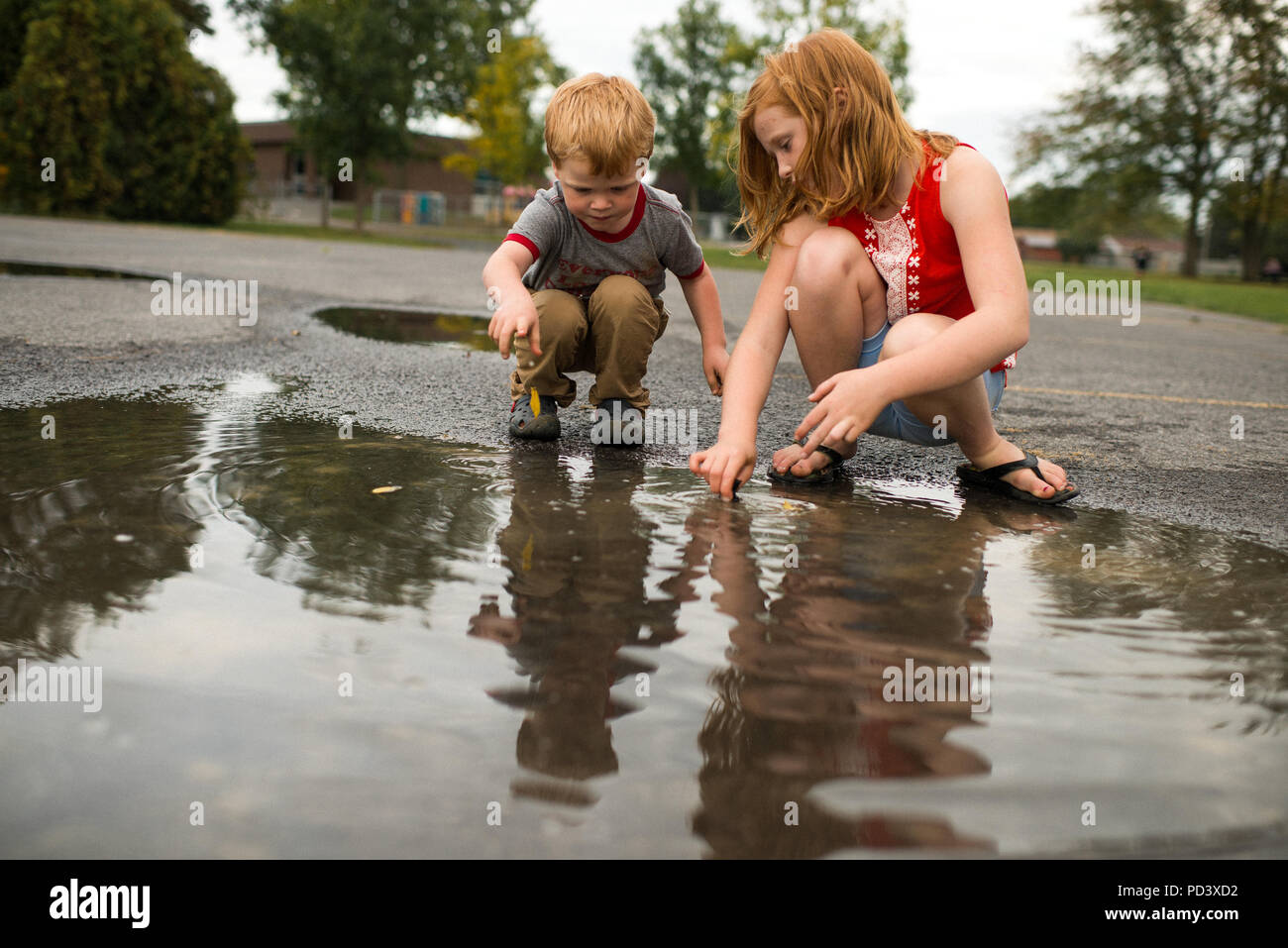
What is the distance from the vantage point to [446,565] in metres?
1.92

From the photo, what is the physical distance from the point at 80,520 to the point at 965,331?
1822 mm

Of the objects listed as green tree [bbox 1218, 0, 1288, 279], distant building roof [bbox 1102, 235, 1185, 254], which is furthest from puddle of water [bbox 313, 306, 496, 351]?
distant building roof [bbox 1102, 235, 1185, 254]

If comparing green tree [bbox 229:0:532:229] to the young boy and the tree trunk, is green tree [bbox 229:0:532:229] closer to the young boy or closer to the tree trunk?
the tree trunk

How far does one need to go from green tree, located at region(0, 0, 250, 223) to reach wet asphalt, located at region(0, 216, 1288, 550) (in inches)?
673

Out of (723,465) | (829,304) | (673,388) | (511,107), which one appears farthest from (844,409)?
(511,107)

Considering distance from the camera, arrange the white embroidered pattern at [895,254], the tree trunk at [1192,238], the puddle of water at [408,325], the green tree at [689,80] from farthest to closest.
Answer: the green tree at [689,80] < the tree trunk at [1192,238] < the puddle of water at [408,325] < the white embroidered pattern at [895,254]

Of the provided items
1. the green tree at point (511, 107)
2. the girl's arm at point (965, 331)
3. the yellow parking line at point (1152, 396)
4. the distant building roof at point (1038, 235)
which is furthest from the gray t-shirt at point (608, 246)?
the distant building roof at point (1038, 235)

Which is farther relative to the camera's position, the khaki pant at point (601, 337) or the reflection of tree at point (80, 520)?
the khaki pant at point (601, 337)

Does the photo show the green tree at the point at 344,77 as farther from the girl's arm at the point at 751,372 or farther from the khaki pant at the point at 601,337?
the girl's arm at the point at 751,372

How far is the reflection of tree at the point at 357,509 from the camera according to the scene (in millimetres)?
1842

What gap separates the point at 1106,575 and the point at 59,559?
1.91 metres

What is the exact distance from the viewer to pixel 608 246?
319 centimetres

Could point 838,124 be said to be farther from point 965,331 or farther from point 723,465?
point 723,465

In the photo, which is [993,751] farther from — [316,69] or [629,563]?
[316,69]
